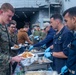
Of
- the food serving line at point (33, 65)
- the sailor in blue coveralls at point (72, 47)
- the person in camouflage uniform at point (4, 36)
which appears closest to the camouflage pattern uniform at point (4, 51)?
the person in camouflage uniform at point (4, 36)

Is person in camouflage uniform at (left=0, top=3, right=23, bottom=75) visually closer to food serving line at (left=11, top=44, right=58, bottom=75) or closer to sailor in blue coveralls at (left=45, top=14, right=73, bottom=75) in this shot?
food serving line at (left=11, top=44, right=58, bottom=75)

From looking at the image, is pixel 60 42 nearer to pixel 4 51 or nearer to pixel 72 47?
pixel 72 47

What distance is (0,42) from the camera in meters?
3.79

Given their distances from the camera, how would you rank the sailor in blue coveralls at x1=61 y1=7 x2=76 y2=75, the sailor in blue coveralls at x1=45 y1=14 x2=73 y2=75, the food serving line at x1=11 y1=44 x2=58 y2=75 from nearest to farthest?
the sailor in blue coveralls at x1=61 y1=7 x2=76 y2=75 → the food serving line at x1=11 y1=44 x2=58 y2=75 → the sailor in blue coveralls at x1=45 y1=14 x2=73 y2=75

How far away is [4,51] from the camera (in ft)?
12.8

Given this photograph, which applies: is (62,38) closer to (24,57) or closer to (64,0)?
(24,57)

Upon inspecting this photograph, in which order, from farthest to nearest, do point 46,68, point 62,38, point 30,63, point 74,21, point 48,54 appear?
point 48,54
point 62,38
point 46,68
point 30,63
point 74,21

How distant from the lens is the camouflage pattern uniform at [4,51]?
3.74 metres

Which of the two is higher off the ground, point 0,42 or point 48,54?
point 0,42

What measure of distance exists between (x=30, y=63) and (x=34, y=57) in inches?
8.5

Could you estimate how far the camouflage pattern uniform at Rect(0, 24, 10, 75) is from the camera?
3738 mm

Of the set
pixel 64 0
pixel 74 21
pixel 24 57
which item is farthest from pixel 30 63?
pixel 64 0

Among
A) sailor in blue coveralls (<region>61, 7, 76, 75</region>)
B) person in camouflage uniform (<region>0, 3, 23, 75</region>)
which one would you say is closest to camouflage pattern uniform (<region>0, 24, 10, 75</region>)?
person in camouflage uniform (<region>0, 3, 23, 75</region>)

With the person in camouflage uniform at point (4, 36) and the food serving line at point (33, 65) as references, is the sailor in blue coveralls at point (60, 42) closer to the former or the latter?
the food serving line at point (33, 65)
